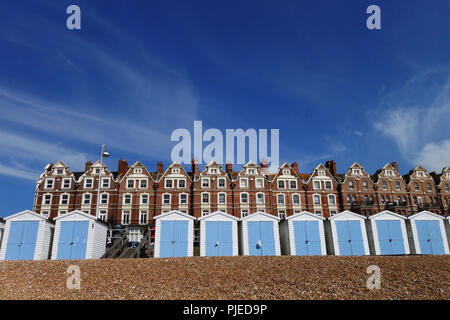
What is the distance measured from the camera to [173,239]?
27.2m

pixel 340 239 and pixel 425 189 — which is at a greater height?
pixel 425 189

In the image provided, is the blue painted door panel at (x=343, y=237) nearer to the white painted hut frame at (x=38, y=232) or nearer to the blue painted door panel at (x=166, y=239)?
the blue painted door panel at (x=166, y=239)

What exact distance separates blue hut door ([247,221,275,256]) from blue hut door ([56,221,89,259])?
46.6 ft

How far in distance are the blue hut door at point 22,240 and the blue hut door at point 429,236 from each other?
34.9m

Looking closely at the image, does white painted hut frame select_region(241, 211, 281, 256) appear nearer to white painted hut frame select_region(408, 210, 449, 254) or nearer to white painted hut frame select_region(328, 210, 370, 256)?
white painted hut frame select_region(328, 210, 370, 256)

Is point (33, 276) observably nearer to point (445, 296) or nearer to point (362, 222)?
point (445, 296)

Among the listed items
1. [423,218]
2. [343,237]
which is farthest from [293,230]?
[423,218]

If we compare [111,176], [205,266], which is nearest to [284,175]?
[111,176]

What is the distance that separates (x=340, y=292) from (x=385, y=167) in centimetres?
4405

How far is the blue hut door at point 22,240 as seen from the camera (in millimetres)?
26562

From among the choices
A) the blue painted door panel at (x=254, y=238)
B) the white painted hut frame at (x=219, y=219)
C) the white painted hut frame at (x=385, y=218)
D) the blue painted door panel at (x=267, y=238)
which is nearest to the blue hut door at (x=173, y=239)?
the white painted hut frame at (x=219, y=219)

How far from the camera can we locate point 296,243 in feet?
94.4

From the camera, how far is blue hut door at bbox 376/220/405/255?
2962 centimetres
